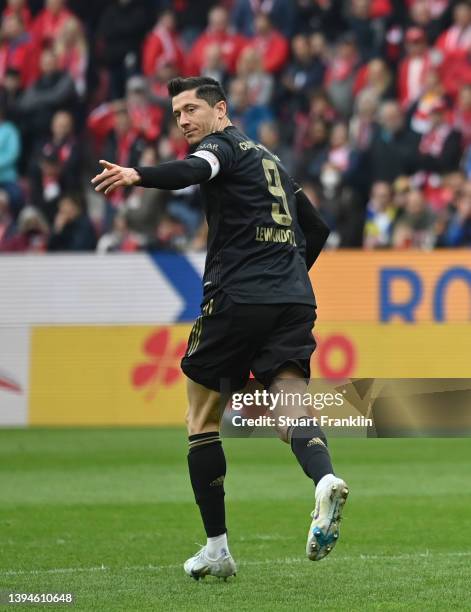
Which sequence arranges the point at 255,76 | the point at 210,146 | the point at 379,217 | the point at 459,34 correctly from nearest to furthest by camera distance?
the point at 210,146, the point at 379,217, the point at 459,34, the point at 255,76

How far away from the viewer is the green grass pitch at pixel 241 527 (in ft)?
19.6

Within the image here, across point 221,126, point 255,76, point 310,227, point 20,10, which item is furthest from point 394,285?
point 221,126

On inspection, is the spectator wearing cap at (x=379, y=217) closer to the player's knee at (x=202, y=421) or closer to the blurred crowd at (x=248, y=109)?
the blurred crowd at (x=248, y=109)

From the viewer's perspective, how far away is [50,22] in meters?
21.5

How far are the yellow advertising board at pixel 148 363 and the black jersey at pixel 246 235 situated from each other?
10136 millimetres

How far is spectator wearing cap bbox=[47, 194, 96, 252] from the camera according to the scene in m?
19.0

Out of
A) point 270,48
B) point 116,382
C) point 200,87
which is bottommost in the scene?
point 116,382

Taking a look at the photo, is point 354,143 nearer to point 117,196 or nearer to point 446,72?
point 446,72

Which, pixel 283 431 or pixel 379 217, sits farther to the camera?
pixel 379 217

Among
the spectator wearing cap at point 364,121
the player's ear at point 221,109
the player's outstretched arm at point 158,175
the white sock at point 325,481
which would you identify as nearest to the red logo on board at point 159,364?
the spectator wearing cap at point 364,121

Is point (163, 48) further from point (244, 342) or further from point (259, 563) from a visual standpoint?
point (244, 342)

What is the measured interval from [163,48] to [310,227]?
47.0 feet

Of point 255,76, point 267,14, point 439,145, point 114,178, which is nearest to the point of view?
point 114,178

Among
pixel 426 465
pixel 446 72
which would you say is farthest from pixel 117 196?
pixel 426 465
